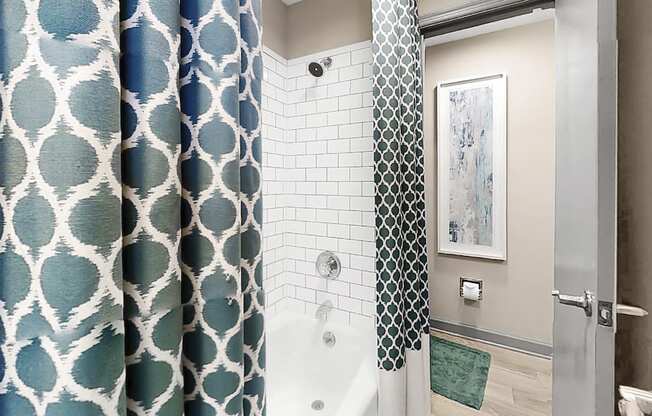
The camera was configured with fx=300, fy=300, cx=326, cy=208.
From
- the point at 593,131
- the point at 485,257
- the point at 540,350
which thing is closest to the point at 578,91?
the point at 593,131

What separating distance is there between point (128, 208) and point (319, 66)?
1.71 m

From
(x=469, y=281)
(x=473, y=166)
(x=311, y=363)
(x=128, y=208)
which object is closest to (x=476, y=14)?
(x=473, y=166)

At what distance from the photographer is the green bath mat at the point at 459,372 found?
1.88 meters

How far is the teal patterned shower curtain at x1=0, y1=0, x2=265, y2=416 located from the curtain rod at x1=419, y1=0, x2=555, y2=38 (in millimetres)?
1482

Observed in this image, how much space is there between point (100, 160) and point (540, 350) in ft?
9.60

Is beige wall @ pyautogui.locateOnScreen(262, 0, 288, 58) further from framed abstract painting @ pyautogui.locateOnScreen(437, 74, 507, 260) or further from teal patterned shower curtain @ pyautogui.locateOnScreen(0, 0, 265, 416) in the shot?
teal patterned shower curtain @ pyautogui.locateOnScreen(0, 0, 265, 416)

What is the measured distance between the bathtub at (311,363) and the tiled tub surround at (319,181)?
0.32ft

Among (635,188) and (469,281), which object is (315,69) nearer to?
(635,188)

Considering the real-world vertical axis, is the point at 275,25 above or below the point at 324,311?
above

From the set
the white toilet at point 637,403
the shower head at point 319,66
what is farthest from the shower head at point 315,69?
the white toilet at point 637,403

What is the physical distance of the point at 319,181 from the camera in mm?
1905

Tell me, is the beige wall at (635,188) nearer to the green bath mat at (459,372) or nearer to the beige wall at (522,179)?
the green bath mat at (459,372)

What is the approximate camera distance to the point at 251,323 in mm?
451

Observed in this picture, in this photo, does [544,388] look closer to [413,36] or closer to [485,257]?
[485,257]
